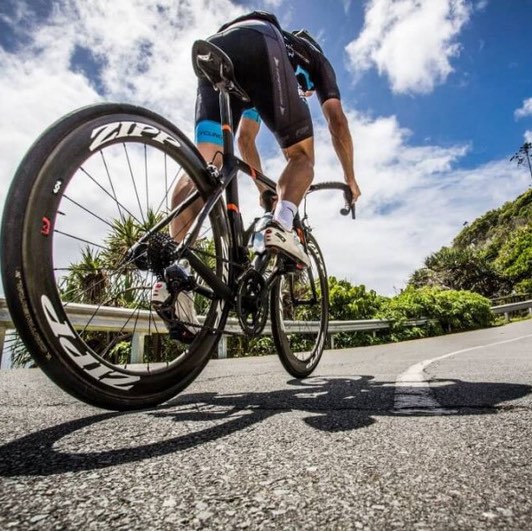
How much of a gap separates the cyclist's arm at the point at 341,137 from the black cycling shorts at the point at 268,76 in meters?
0.71

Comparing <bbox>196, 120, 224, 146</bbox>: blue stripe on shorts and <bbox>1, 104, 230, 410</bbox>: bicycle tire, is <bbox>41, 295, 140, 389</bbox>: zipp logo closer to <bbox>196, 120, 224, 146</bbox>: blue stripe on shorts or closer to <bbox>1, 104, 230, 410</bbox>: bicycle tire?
<bbox>1, 104, 230, 410</bbox>: bicycle tire

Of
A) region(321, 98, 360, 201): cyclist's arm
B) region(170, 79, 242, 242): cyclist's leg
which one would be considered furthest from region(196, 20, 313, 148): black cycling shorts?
region(321, 98, 360, 201): cyclist's arm

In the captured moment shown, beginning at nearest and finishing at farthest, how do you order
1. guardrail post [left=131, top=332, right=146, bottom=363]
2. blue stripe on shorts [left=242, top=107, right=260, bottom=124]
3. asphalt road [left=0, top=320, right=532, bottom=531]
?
asphalt road [left=0, top=320, right=532, bottom=531], blue stripe on shorts [left=242, top=107, right=260, bottom=124], guardrail post [left=131, top=332, right=146, bottom=363]

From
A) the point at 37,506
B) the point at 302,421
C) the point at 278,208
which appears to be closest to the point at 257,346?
the point at 278,208

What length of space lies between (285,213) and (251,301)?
0.57 meters

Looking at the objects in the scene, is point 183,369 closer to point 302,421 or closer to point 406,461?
point 302,421

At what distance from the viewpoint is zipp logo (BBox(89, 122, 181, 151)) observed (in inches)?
56.6

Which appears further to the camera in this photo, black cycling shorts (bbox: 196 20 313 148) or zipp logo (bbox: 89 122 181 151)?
black cycling shorts (bbox: 196 20 313 148)

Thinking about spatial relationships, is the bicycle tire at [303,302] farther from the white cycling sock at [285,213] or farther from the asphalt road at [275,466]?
the asphalt road at [275,466]

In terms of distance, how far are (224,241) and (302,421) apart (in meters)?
1.12

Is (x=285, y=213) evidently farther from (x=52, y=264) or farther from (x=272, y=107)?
(x=52, y=264)

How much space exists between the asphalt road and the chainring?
0.62 m

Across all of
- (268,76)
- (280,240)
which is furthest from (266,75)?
(280,240)

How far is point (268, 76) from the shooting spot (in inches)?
91.5
